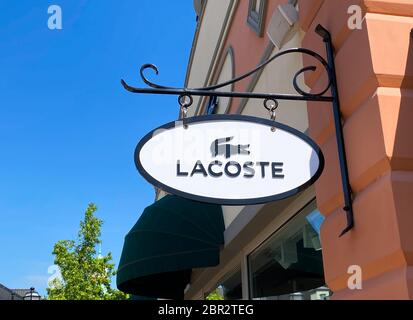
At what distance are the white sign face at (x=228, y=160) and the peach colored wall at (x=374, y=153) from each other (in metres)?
0.30

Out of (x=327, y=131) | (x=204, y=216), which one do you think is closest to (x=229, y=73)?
(x=204, y=216)

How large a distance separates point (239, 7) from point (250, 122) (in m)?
4.15

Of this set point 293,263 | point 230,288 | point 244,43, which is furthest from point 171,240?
point 244,43

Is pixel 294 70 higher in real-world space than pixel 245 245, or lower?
higher

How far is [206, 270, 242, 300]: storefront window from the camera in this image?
262 inches

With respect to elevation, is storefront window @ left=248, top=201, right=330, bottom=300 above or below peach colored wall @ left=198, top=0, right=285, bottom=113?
below

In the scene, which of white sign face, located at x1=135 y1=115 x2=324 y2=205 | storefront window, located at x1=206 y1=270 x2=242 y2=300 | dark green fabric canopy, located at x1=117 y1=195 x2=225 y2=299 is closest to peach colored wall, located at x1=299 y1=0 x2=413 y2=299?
white sign face, located at x1=135 y1=115 x2=324 y2=205

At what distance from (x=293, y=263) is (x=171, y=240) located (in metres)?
1.89

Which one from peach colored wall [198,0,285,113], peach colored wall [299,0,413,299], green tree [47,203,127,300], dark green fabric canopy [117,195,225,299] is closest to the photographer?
peach colored wall [299,0,413,299]

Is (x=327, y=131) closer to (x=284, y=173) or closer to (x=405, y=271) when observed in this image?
(x=284, y=173)

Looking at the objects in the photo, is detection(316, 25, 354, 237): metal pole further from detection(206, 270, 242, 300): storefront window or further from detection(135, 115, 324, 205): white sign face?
detection(206, 270, 242, 300): storefront window

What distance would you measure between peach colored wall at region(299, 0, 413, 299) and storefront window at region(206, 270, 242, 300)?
366 cm

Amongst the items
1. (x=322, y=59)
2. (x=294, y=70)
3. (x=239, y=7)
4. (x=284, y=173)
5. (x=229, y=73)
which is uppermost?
(x=239, y=7)
